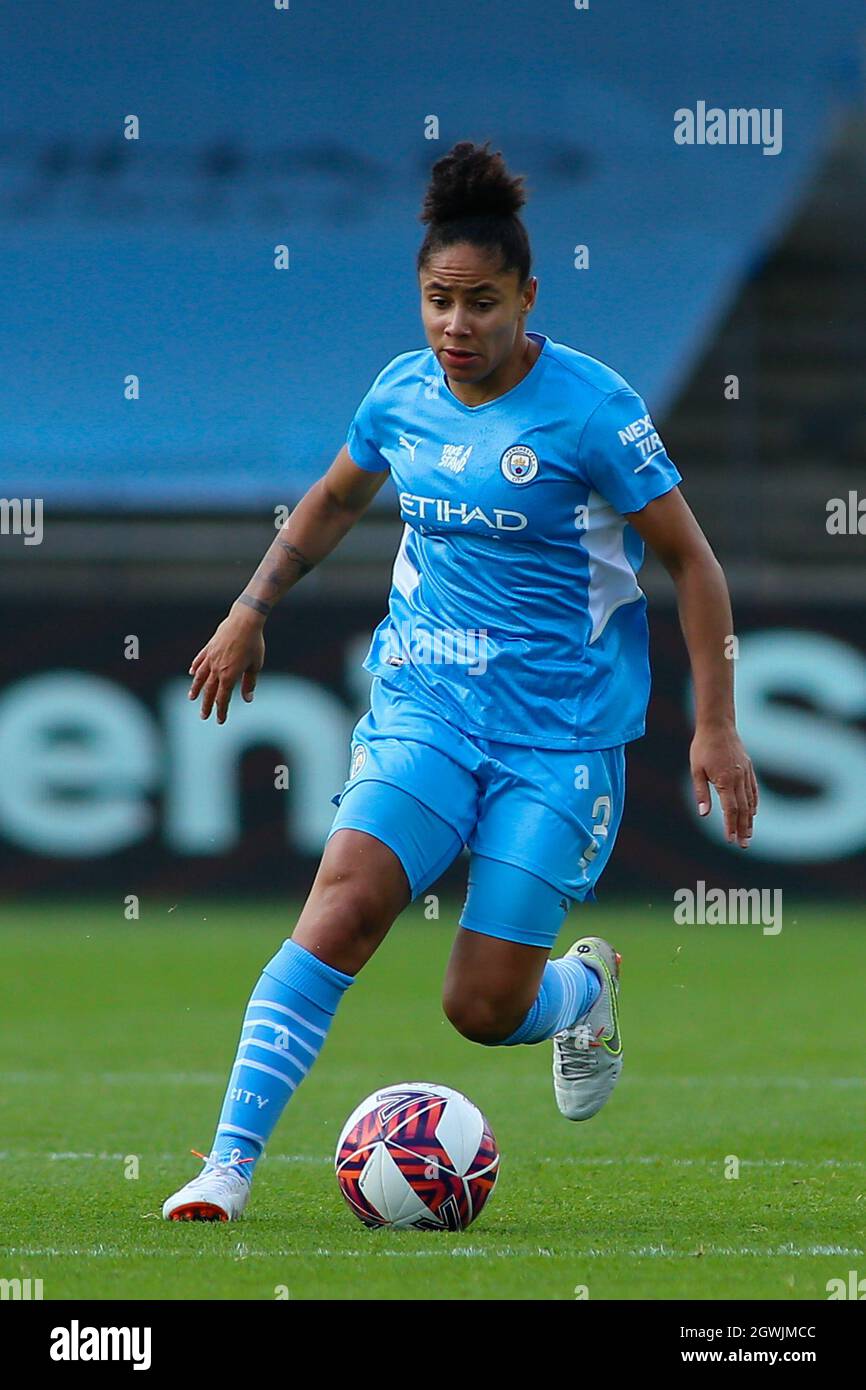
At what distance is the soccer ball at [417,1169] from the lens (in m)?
4.34

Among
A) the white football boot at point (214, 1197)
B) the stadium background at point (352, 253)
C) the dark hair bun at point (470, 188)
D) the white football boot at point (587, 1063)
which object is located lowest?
the white football boot at point (214, 1197)

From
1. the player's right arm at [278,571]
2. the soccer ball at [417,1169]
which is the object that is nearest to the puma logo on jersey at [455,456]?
the player's right arm at [278,571]

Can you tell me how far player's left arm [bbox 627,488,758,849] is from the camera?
439cm

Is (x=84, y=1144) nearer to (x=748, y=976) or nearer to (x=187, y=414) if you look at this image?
(x=748, y=976)

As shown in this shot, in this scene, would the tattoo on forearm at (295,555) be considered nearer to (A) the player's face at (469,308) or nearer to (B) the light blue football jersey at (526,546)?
(B) the light blue football jersey at (526,546)

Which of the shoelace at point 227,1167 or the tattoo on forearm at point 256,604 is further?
the tattoo on forearm at point 256,604

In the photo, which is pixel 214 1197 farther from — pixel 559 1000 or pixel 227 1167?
pixel 559 1000

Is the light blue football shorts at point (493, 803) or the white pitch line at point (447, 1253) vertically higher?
the light blue football shorts at point (493, 803)

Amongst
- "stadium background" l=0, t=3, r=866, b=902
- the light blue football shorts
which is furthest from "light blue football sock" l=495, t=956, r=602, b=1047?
"stadium background" l=0, t=3, r=866, b=902

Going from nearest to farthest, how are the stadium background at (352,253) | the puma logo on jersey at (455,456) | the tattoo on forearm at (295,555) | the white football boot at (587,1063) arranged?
the puma logo on jersey at (455,456) < the tattoo on forearm at (295,555) < the white football boot at (587,1063) < the stadium background at (352,253)

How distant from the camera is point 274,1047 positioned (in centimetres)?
434

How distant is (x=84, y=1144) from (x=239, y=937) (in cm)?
580

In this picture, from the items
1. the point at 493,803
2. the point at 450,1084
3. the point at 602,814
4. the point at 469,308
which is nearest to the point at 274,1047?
the point at 493,803

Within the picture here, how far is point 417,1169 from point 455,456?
157cm
